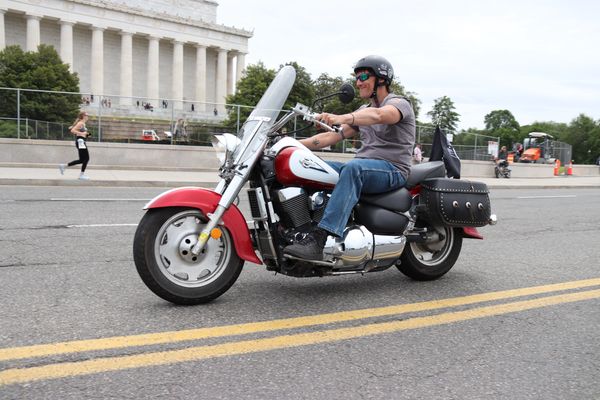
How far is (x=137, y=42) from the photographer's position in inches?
3142

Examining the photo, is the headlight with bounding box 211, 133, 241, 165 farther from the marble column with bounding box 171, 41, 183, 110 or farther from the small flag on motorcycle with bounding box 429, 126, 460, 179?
the marble column with bounding box 171, 41, 183, 110

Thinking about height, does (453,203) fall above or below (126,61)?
below

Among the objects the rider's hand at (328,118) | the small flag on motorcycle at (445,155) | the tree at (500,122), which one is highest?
the tree at (500,122)

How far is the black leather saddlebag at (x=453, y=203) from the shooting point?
4.43m

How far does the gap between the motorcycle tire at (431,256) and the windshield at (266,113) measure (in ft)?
5.45

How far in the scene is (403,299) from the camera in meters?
4.18

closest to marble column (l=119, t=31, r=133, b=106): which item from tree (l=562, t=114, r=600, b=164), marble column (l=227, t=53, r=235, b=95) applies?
marble column (l=227, t=53, r=235, b=95)

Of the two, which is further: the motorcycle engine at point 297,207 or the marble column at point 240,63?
the marble column at point 240,63

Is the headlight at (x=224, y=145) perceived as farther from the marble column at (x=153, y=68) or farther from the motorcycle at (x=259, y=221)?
the marble column at (x=153, y=68)

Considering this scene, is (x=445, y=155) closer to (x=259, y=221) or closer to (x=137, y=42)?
(x=259, y=221)

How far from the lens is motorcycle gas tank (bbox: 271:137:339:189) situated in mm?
3738

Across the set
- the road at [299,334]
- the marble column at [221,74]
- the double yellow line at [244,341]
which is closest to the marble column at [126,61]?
the marble column at [221,74]

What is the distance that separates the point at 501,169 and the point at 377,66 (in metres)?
27.1

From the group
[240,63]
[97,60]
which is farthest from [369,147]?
[240,63]
